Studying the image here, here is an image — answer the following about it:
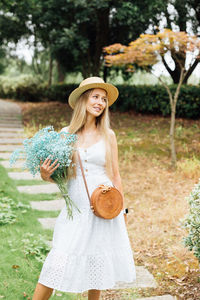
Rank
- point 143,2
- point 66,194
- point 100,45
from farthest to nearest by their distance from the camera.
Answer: point 100,45 → point 143,2 → point 66,194

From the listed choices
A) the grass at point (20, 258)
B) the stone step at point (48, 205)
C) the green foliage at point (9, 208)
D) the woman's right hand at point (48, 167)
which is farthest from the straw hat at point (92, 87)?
the stone step at point (48, 205)

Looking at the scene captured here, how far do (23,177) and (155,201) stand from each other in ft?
8.72

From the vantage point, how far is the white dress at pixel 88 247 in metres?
2.25

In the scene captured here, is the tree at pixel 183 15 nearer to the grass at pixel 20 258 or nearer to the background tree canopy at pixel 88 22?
the background tree canopy at pixel 88 22

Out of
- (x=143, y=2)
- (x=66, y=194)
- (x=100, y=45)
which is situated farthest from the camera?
(x=100, y=45)

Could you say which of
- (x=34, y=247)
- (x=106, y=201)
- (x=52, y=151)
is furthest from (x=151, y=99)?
(x=52, y=151)

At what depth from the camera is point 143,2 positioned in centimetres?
1120

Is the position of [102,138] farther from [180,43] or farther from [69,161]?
[180,43]

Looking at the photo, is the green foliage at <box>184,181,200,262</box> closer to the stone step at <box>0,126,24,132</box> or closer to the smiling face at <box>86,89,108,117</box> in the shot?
the smiling face at <box>86,89,108,117</box>

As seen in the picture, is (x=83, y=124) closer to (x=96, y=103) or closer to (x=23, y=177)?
(x=96, y=103)

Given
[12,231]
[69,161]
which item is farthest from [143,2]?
[69,161]

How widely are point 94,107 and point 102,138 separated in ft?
0.77

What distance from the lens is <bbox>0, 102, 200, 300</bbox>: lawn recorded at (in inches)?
134

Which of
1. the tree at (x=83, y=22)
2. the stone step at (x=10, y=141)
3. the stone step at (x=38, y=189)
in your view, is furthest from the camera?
the tree at (x=83, y=22)
